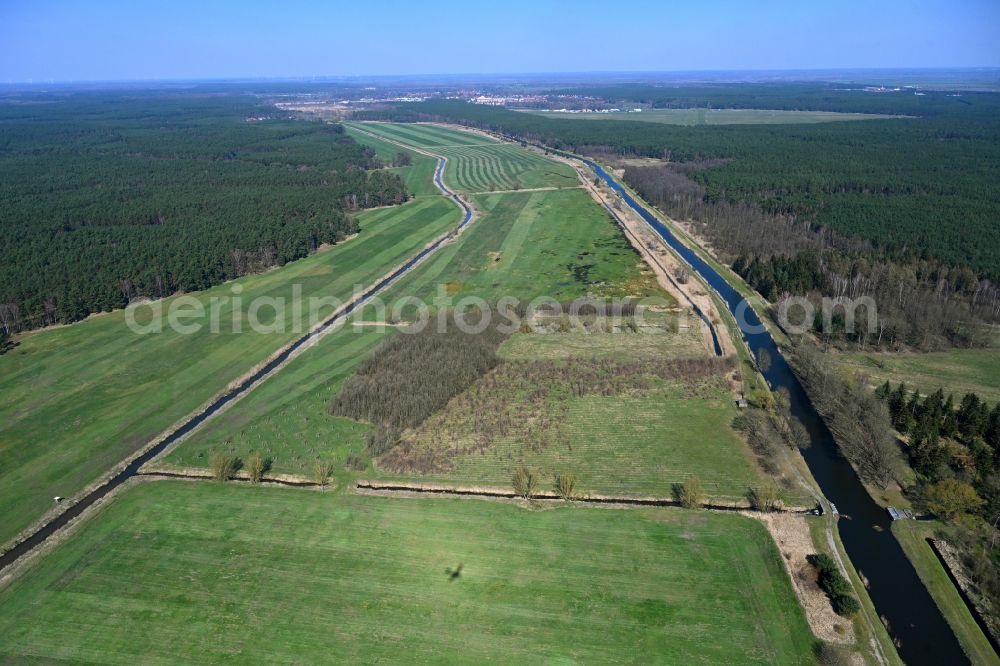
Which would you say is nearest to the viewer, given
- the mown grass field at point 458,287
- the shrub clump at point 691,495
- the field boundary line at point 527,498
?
the shrub clump at point 691,495

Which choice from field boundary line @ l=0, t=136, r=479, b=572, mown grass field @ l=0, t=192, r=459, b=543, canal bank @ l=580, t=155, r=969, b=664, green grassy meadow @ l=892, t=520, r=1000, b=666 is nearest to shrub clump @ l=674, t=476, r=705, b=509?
canal bank @ l=580, t=155, r=969, b=664

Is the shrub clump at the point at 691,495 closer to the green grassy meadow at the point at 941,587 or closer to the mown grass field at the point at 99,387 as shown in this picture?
the green grassy meadow at the point at 941,587

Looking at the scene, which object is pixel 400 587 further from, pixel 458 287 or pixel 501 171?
pixel 501 171

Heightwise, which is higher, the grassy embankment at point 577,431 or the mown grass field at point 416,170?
the mown grass field at point 416,170

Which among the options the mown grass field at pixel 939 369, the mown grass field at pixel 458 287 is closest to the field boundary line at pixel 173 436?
the mown grass field at pixel 458 287

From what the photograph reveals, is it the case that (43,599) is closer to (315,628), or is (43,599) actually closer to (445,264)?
(315,628)

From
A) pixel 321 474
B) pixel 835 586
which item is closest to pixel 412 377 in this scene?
pixel 321 474

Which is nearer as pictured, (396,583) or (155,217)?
(396,583)
